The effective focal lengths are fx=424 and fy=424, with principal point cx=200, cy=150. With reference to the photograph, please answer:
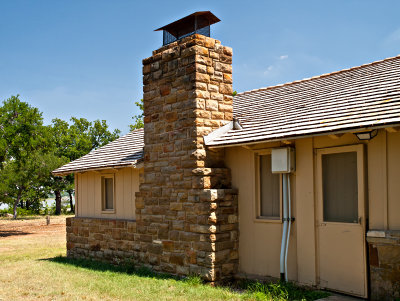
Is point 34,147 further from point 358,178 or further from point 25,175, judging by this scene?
point 358,178

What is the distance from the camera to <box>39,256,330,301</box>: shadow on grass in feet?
23.0

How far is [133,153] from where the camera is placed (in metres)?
11.8

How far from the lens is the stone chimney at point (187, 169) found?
8.55m

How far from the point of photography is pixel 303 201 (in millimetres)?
7742

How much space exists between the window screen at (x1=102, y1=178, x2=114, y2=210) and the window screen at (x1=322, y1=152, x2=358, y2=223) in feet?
22.7

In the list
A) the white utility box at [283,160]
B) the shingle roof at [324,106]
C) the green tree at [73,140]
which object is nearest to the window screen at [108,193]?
the shingle roof at [324,106]

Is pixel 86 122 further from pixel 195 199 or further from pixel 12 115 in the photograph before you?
pixel 195 199

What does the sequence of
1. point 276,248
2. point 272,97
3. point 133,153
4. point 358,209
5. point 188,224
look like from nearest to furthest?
point 358,209 → point 276,248 → point 188,224 → point 272,97 → point 133,153

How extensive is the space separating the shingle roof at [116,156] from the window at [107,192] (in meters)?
0.59

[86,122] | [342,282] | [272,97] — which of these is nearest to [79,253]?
[272,97]

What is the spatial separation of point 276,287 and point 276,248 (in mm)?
1042

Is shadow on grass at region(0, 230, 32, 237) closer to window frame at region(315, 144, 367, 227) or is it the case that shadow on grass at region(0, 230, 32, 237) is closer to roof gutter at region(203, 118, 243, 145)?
roof gutter at region(203, 118, 243, 145)

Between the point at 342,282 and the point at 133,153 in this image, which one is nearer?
the point at 342,282

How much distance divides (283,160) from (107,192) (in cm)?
661
